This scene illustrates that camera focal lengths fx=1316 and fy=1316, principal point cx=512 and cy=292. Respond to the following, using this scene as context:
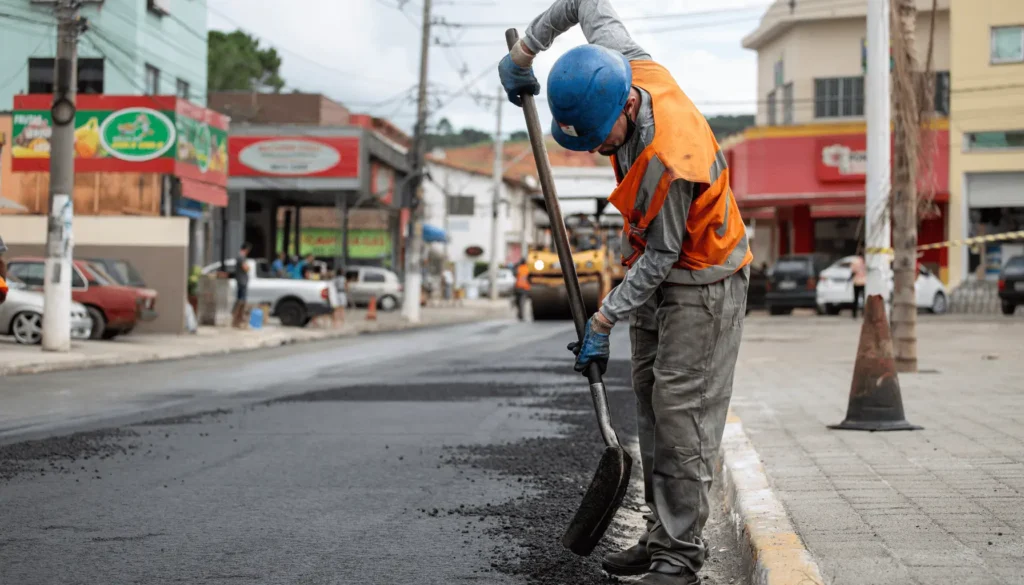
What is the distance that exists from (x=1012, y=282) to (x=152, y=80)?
853 inches

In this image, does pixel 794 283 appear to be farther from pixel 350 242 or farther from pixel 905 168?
Answer: pixel 350 242

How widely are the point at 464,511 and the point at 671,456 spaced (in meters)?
1.96

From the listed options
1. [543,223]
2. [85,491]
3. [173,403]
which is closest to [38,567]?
[85,491]

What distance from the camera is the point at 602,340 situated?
4.58 metres

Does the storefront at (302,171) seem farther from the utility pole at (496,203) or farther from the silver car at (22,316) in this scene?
the silver car at (22,316)

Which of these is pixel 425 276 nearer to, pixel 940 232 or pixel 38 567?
pixel 940 232

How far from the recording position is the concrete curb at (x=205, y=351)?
646 inches

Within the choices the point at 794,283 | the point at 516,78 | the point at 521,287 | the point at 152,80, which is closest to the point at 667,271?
the point at 516,78

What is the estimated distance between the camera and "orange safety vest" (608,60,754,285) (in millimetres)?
4219

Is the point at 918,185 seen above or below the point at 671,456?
above

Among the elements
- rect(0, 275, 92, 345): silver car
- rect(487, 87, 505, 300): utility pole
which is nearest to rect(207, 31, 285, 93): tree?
rect(487, 87, 505, 300): utility pole

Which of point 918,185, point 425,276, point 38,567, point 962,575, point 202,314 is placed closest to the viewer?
point 962,575

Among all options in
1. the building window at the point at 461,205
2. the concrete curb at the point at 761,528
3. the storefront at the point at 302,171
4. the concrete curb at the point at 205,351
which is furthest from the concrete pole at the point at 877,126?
the building window at the point at 461,205

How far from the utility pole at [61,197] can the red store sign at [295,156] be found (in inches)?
1016
